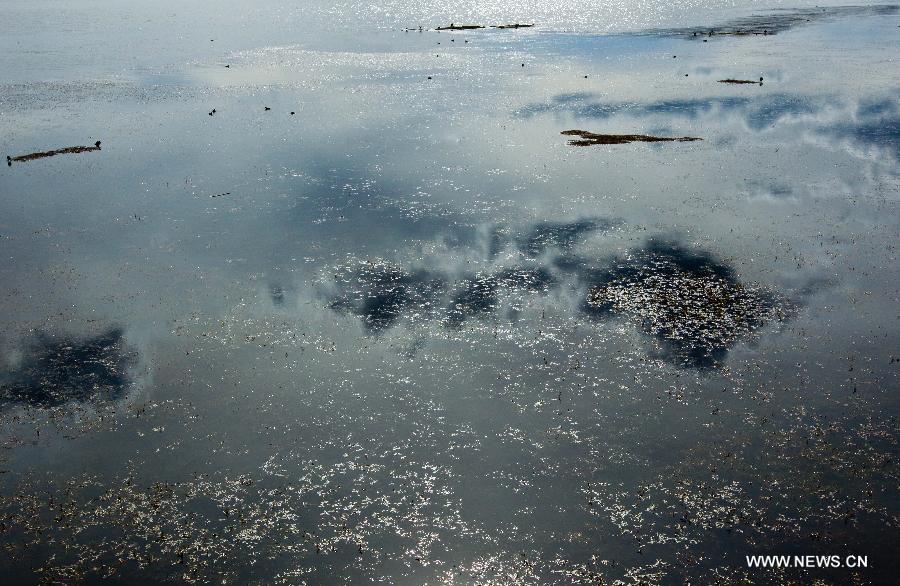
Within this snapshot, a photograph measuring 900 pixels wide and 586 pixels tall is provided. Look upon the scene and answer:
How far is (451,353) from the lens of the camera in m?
39.3

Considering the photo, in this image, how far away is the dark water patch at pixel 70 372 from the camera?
1406 inches

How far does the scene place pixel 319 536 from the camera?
2714 cm

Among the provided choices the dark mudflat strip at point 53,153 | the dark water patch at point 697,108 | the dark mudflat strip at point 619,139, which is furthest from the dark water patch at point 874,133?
the dark mudflat strip at point 53,153

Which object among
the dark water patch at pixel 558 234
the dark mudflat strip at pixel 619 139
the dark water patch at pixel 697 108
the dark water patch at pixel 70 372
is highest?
the dark water patch at pixel 697 108

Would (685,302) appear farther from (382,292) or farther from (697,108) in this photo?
(697,108)

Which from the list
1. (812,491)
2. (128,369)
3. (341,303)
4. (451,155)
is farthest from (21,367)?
(451,155)

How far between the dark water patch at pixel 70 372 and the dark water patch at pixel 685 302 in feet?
89.2

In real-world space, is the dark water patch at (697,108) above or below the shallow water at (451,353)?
above

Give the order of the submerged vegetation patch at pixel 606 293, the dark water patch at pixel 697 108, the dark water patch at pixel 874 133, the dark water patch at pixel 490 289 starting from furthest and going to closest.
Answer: the dark water patch at pixel 697 108, the dark water patch at pixel 874 133, the dark water patch at pixel 490 289, the submerged vegetation patch at pixel 606 293

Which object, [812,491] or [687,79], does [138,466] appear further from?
[687,79]

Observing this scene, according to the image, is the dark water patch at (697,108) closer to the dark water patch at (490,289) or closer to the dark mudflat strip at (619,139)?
the dark mudflat strip at (619,139)

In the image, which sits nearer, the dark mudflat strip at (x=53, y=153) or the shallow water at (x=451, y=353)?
the shallow water at (x=451, y=353)

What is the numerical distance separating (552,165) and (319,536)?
52.5 meters

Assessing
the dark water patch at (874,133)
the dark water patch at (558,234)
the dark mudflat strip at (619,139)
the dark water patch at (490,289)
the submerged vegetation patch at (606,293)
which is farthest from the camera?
the dark mudflat strip at (619,139)
